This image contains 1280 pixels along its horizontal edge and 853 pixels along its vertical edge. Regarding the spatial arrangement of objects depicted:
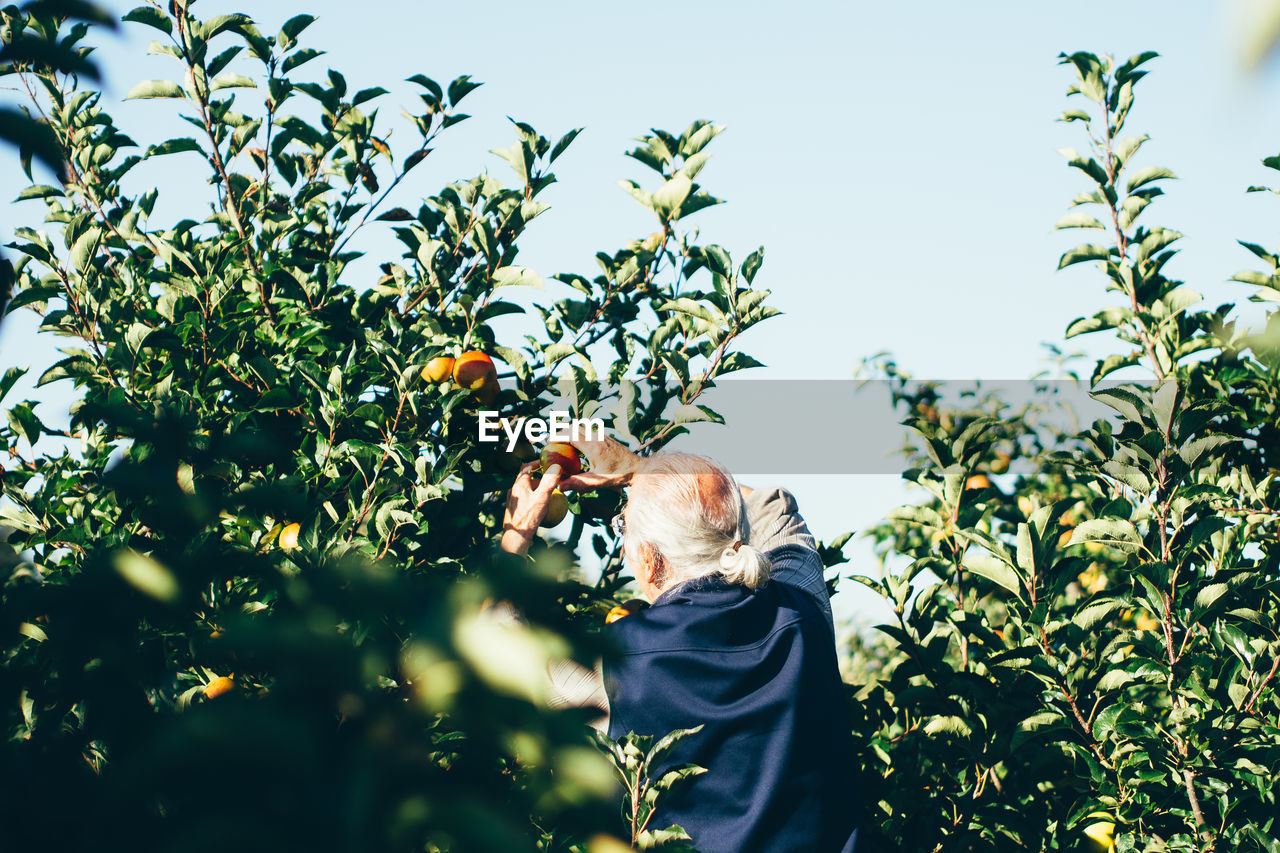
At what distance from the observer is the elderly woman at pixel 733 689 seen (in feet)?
6.40

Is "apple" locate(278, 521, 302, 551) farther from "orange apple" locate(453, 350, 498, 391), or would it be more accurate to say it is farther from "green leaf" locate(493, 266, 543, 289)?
"green leaf" locate(493, 266, 543, 289)

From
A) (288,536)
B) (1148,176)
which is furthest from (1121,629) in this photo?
(288,536)

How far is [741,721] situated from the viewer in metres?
1.98

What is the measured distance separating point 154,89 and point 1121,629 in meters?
2.97

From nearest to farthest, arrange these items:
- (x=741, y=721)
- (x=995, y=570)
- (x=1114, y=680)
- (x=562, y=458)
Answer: (x=741, y=721) < (x=1114, y=680) < (x=995, y=570) < (x=562, y=458)

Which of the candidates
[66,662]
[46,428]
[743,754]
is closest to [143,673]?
[66,662]

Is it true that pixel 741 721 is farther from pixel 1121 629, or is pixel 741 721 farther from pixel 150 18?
pixel 150 18

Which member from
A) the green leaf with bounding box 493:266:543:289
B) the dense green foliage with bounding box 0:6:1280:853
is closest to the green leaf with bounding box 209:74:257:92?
the dense green foliage with bounding box 0:6:1280:853

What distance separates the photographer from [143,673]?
30.2 inches

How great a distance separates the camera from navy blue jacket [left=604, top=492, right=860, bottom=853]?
1.95 m

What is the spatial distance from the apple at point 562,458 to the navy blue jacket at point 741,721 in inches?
20.4

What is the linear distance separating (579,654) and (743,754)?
146 cm

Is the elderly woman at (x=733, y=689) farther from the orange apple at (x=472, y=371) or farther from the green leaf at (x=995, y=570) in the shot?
the orange apple at (x=472, y=371)

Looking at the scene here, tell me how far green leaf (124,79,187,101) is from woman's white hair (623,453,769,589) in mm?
1776
